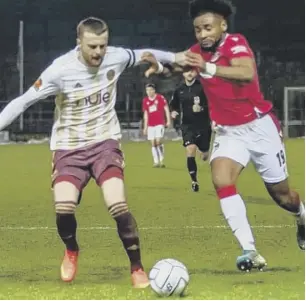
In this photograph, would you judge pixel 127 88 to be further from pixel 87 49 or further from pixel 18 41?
pixel 87 49

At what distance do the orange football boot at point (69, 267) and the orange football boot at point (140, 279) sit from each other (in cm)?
56

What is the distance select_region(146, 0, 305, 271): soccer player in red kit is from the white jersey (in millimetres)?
314

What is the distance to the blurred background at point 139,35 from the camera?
47.8 m

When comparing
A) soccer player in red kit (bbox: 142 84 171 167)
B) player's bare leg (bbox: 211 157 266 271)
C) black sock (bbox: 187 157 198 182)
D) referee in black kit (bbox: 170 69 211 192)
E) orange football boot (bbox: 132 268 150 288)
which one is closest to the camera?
orange football boot (bbox: 132 268 150 288)

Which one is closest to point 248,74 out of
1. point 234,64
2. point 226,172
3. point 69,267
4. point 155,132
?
point 234,64

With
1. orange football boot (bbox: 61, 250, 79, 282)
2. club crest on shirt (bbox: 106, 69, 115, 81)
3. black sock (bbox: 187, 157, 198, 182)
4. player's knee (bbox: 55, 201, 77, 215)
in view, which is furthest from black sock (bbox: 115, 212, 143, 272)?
black sock (bbox: 187, 157, 198, 182)

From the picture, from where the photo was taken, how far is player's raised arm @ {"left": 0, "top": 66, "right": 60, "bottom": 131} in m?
7.48

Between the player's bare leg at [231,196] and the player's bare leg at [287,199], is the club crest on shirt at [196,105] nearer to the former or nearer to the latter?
the player's bare leg at [287,199]

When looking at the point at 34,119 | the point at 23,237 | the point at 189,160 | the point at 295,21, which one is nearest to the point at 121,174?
the point at 23,237

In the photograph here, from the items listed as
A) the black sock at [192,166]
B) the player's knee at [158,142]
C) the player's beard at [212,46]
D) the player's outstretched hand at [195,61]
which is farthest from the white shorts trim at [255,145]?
the player's knee at [158,142]

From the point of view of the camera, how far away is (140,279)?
7.40m

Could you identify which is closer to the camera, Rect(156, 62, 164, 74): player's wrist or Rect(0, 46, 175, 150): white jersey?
Rect(0, 46, 175, 150): white jersey

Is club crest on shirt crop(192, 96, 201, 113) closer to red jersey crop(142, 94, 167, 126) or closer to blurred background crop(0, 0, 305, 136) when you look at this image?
red jersey crop(142, 94, 167, 126)

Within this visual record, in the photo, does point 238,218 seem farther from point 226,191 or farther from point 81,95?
point 81,95
